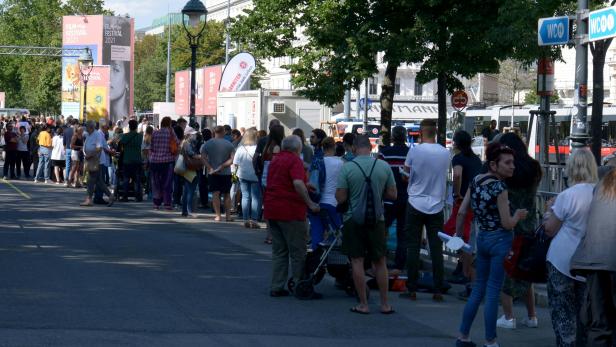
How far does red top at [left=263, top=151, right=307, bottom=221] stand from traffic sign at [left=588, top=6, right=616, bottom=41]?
14.4 feet

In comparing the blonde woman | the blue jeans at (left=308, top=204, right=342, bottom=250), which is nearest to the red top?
the blue jeans at (left=308, top=204, right=342, bottom=250)

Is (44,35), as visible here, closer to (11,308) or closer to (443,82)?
(443,82)

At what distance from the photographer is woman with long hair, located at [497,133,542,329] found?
9.72 metres

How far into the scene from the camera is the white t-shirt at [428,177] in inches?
455

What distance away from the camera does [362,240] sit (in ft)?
35.2

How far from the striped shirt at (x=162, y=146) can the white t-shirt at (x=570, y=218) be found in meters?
15.0

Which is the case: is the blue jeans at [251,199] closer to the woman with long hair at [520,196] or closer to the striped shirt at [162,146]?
the striped shirt at [162,146]

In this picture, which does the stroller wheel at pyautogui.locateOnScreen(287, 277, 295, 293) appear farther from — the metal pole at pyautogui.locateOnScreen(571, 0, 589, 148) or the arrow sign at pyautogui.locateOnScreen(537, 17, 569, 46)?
the metal pole at pyautogui.locateOnScreen(571, 0, 589, 148)

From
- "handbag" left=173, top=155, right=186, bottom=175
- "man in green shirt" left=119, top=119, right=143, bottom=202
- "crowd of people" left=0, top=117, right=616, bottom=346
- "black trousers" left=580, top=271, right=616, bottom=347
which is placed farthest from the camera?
"man in green shirt" left=119, top=119, right=143, bottom=202

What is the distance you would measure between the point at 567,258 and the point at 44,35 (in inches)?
4715

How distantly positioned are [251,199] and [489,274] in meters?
10.7

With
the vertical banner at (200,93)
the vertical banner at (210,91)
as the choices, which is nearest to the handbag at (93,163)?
the vertical banner at (210,91)

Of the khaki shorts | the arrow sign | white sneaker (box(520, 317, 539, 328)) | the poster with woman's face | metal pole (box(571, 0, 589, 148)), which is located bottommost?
white sneaker (box(520, 317, 539, 328))

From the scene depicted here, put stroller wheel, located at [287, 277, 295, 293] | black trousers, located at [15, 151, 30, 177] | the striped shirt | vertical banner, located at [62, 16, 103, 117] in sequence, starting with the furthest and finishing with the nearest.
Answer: vertical banner, located at [62, 16, 103, 117] < black trousers, located at [15, 151, 30, 177] < the striped shirt < stroller wheel, located at [287, 277, 295, 293]
